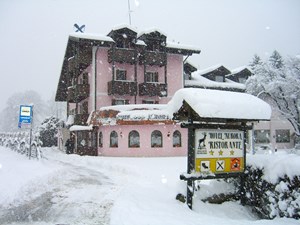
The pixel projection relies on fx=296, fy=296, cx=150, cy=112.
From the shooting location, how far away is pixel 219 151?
8.14 metres

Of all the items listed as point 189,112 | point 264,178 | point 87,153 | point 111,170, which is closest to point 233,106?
point 189,112

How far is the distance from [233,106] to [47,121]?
4458cm

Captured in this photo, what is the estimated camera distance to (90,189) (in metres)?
10.7

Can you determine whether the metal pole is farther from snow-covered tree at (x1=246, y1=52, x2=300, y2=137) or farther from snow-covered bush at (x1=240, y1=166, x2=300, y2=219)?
snow-covered tree at (x1=246, y1=52, x2=300, y2=137)

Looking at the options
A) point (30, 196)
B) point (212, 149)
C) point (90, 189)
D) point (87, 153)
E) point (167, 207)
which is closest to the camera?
point (167, 207)

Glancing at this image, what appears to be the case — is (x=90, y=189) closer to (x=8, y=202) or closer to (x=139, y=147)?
(x=8, y=202)

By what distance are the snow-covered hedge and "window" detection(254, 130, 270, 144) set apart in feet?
115

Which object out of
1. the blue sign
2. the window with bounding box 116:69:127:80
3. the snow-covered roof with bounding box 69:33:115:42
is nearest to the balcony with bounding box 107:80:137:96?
the window with bounding box 116:69:127:80

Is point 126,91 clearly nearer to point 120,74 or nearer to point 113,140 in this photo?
point 120,74

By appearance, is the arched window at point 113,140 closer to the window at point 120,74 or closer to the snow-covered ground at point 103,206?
the window at point 120,74

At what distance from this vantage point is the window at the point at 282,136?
4131 cm

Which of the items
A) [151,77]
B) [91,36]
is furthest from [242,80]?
[91,36]

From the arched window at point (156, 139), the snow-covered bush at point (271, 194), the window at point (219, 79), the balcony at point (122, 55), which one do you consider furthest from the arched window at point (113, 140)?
the window at point (219, 79)

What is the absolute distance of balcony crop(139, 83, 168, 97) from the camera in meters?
29.6
